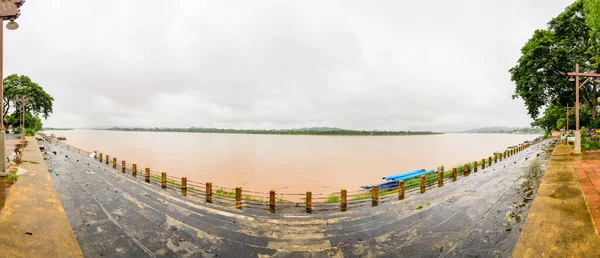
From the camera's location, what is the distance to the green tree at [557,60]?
72.5 feet

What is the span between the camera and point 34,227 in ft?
21.1

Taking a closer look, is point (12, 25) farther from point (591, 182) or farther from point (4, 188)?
point (591, 182)

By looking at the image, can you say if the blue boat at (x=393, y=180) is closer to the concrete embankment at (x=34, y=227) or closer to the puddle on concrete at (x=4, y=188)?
the concrete embankment at (x=34, y=227)

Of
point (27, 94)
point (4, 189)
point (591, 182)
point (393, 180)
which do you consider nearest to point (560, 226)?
point (591, 182)

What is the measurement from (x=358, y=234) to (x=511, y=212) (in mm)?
4842

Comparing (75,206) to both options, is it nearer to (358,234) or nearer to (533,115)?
(358,234)

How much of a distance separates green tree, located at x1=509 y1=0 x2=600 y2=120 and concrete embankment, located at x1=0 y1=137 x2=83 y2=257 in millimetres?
31511

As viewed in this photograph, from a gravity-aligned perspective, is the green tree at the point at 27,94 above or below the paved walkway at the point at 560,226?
above

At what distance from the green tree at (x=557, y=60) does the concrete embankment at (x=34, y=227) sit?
31511 millimetres

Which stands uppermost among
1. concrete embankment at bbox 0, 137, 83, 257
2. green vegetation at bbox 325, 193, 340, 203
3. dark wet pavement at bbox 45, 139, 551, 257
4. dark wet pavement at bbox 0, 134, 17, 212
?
dark wet pavement at bbox 0, 134, 17, 212

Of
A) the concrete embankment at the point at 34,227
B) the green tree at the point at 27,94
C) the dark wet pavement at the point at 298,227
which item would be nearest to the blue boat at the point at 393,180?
the dark wet pavement at the point at 298,227

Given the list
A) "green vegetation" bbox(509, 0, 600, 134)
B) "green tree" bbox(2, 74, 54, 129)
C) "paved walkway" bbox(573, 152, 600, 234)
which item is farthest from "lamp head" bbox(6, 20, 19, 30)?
"green tree" bbox(2, 74, 54, 129)

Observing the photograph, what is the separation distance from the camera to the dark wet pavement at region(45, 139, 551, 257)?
20.7 feet

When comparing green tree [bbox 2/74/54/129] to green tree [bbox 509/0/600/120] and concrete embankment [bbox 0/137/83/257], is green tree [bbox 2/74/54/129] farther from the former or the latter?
green tree [bbox 509/0/600/120]
